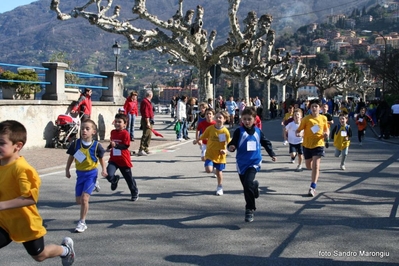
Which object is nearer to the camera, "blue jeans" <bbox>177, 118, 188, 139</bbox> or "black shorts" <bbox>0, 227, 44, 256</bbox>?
"black shorts" <bbox>0, 227, 44, 256</bbox>

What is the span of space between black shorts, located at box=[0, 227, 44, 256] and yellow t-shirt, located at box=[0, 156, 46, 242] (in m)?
0.03

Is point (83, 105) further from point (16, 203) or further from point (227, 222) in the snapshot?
point (16, 203)

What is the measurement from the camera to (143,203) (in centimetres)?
796

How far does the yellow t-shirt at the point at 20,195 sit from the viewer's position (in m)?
4.05

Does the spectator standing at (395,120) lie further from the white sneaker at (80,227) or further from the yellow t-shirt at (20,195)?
the yellow t-shirt at (20,195)

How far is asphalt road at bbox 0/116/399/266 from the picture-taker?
5285 mm

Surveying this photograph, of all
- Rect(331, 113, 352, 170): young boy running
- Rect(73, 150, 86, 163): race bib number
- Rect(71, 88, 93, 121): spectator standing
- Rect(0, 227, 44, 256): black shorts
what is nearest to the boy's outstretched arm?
Rect(0, 227, 44, 256): black shorts

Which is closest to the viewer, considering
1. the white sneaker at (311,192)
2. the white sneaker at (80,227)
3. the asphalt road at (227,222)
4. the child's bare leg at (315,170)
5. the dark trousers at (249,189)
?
the asphalt road at (227,222)

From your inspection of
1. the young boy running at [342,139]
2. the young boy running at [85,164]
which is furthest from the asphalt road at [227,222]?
the young boy running at [342,139]

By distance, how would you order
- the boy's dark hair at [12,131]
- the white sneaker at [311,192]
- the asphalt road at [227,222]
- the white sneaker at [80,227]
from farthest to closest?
1. the white sneaker at [311,192]
2. the white sneaker at [80,227]
3. the asphalt road at [227,222]
4. the boy's dark hair at [12,131]

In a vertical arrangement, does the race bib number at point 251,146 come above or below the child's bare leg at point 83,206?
above

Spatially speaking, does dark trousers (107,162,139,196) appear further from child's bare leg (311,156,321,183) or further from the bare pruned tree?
the bare pruned tree

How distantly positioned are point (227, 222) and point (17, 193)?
3.24 m

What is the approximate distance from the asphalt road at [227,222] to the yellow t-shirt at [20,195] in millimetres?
976
